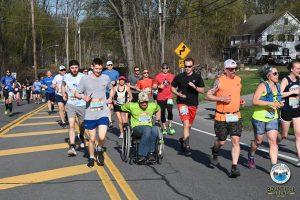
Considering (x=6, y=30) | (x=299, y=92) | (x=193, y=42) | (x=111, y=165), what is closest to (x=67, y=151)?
(x=111, y=165)

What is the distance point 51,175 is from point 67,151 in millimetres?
2696

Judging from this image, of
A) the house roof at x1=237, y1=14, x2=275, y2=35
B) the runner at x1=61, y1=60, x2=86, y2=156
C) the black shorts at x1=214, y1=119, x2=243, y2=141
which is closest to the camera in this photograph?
the black shorts at x1=214, y1=119, x2=243, y2=141

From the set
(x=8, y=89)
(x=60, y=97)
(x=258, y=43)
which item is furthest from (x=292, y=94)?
(x=258, y=43)

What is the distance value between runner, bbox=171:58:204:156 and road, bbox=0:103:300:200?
60 centimetres

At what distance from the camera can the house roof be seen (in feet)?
301

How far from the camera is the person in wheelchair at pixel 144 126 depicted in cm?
948

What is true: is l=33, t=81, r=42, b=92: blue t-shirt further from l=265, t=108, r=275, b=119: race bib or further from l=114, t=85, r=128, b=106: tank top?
l=265, t=108, r=275, b=119: race bib

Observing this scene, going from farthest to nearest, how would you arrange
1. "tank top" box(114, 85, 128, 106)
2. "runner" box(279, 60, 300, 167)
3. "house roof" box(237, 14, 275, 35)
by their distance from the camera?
"house roof" box(237, 14, 275, 35) < "tank top" box(114, 85, 128, 106) < "runner" box(279, 60, 300, 167)

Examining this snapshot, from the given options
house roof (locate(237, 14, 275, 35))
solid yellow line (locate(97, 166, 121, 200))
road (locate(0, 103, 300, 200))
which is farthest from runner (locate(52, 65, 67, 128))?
house roof (locate(237, 14, 275, 35))

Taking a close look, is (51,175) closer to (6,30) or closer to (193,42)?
(193,42)

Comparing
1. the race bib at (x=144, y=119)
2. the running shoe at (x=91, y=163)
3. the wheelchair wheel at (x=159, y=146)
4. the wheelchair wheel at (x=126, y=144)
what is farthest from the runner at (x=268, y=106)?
the running shoe at (x=91, y=163)

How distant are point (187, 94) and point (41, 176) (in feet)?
12.0

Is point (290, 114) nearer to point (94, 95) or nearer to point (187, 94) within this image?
point (187, 94)

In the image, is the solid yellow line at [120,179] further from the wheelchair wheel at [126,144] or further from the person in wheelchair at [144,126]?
the person in wheelchair at [144,126]
